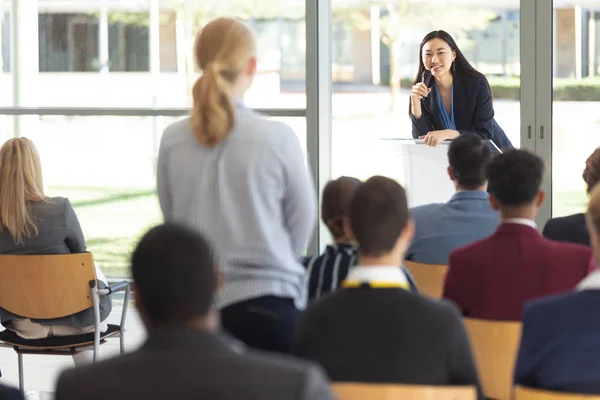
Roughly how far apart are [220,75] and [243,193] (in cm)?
30

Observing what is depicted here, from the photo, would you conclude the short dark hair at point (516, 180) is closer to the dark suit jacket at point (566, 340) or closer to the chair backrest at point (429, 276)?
the chair backrest at point (429, 276)

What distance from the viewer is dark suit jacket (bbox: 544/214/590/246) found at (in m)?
3.21

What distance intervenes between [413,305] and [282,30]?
13.5 ft

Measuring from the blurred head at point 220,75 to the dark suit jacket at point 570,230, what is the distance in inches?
51.1

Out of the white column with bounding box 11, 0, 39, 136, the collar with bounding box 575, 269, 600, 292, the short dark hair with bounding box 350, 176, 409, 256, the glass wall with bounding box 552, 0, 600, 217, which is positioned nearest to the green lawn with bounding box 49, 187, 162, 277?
the white column with bounding box 11, 0, 39, 136

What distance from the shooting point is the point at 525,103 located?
17.7 ft

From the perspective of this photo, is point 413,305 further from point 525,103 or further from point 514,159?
point 525,103

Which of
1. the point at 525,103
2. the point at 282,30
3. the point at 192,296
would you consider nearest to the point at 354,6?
the point at 282,30

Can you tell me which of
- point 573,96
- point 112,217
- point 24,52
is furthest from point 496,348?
point 24,52

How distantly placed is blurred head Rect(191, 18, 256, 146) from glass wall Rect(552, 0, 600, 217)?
125 inches

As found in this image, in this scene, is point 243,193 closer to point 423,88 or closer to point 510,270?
point 510,270

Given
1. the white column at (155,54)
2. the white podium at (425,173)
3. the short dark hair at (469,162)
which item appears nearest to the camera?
the short dark hair at (469,162)

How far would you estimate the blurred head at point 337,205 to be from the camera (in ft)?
9.00

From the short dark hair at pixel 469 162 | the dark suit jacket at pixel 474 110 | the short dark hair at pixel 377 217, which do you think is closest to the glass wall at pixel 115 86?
the dark suit jacket at pixel 474 110
